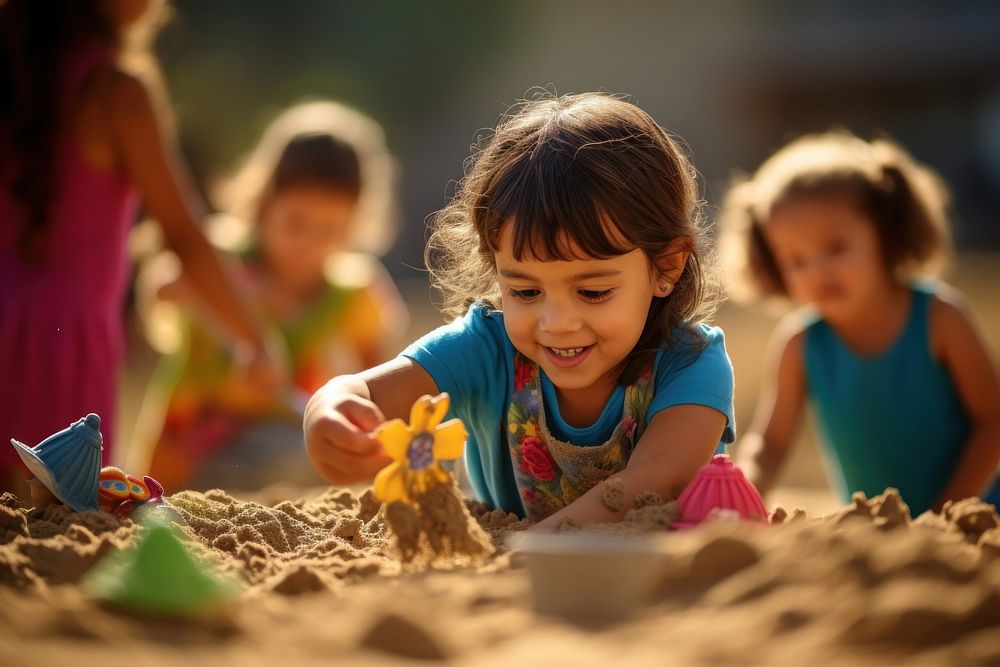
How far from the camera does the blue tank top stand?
13.0 ft

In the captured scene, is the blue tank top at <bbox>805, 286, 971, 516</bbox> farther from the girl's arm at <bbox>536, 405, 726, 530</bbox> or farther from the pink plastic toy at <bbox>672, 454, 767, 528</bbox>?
the pink plastic toy at <bbox>672, 454, 767, 528</bbox>

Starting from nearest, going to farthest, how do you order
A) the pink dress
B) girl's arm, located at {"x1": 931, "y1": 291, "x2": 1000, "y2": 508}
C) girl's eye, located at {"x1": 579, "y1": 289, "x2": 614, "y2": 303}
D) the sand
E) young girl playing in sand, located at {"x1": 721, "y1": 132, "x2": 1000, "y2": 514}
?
the sand
girl's eye, located at {"x1": 579, "y1": 289, "x2": 614, "y2": 303}
the pink dress
girl's arm, located at {"x1": 931, "y1": 291, "x2": 1000, "y2": 508}
young girl playing in sand, located at {"x1": 721, "y1": 132, "x2": 1000, "y2": 514}

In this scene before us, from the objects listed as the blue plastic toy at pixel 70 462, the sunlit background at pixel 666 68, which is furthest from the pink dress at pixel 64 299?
the sunlit background at pixel 666 68

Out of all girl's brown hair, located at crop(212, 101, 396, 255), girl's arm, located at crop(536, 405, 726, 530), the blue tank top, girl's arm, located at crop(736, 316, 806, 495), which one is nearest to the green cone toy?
girl's arm, located at crop(536, 405, 726, 530)

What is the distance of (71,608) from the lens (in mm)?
1552

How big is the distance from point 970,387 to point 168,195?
8.94ft

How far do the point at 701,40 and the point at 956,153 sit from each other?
6191 mm

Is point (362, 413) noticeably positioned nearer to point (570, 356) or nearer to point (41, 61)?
point (570, 356)

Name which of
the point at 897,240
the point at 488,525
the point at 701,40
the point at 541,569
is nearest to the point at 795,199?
the point at 897,240

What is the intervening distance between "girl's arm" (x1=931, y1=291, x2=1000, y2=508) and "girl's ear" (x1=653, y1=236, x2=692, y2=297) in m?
1.50

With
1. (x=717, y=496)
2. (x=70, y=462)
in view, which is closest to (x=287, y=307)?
(x=70, y=462)

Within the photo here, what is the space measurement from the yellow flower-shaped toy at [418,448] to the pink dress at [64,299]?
1.77 meters

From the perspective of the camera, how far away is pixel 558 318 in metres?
2.56

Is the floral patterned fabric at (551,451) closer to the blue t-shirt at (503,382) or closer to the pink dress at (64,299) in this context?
the blue t-shirt at (503,382)
